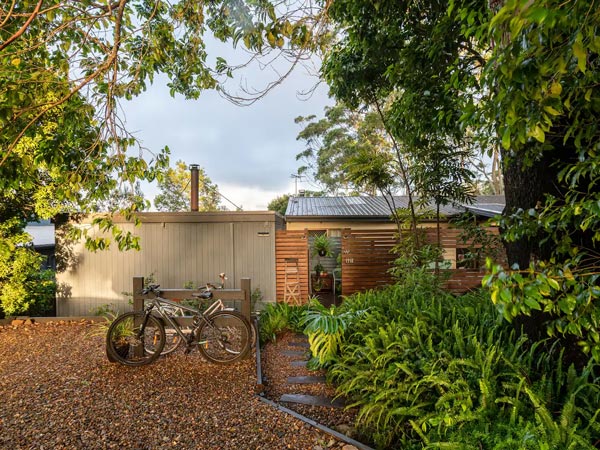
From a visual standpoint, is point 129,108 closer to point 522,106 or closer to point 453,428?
point 522,106

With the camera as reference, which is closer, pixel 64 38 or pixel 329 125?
pixel 64 38

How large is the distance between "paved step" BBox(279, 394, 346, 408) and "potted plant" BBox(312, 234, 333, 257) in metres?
6.12

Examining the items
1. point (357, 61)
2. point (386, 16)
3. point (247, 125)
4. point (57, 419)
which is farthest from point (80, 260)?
point (386, 16)

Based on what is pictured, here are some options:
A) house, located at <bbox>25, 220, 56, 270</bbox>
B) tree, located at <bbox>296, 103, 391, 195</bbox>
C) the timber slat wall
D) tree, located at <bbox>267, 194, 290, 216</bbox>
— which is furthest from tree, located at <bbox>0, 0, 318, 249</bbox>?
tree, located at <bbox>267, 194, 290, 216</bbox>

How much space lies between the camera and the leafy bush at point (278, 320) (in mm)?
4858

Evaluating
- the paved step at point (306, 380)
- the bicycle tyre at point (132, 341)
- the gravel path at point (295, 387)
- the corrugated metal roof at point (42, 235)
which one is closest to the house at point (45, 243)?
the corrugated metal roof at point (42, 235)

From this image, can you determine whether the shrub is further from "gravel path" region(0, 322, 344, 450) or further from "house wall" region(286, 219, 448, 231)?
"house wall" region(286, 219, 448, 231)

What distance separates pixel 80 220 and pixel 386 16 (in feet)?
19.8

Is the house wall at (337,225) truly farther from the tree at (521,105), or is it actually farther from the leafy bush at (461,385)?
the leafy bush at (461,385)

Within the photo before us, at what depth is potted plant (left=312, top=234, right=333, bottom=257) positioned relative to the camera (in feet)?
29.7

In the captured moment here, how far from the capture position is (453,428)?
2.04 metres

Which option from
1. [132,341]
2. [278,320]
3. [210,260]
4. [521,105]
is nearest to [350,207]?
[210,260]

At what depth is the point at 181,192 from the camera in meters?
18.6

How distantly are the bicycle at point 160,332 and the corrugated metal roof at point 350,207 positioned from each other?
4665 millimetres
